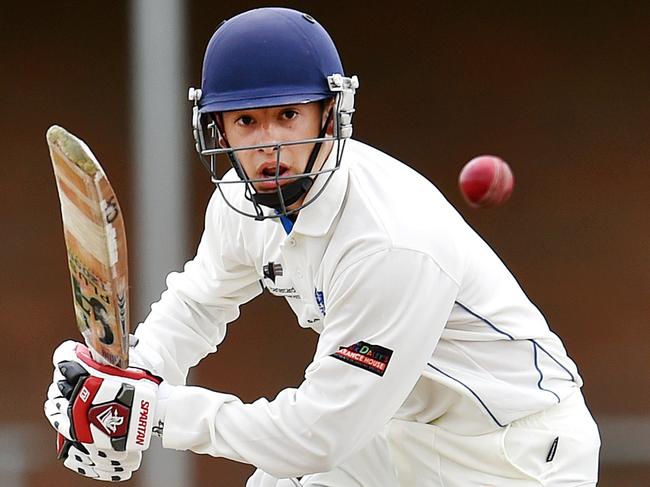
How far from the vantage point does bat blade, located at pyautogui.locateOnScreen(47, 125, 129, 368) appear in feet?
7.13

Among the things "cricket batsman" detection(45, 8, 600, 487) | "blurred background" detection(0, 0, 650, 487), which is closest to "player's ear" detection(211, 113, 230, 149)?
"cricket batsman" detection(45, 8, 600, 487)

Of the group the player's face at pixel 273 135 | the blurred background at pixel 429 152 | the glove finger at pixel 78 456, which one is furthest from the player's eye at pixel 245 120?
the blurred background at pixel 429 152

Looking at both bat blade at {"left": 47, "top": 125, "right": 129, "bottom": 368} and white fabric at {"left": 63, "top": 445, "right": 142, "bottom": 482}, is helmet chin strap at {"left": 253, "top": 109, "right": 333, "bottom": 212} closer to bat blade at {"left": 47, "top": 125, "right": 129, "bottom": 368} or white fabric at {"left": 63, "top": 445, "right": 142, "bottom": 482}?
bat blade at {"left": 47, "top": 125, "right": 129, "bottom": 368}

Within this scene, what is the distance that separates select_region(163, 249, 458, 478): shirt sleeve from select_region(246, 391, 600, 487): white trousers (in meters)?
0.21

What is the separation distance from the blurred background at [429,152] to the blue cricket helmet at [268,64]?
7.13 ft

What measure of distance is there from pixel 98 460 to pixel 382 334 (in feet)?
1.76

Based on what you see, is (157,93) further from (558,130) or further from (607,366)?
(607,366)

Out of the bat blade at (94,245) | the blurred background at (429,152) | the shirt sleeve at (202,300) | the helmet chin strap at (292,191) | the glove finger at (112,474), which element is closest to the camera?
the bat blade at (94,245)

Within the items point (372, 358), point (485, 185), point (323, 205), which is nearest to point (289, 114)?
point (323, 205)

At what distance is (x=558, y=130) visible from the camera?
15.6 feet

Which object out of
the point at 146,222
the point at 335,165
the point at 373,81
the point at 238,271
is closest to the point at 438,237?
the point at 335,165

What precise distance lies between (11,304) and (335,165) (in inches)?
104

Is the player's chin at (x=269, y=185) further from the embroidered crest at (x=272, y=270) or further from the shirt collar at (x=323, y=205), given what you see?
the embroidered crest at (x=272, y=270)

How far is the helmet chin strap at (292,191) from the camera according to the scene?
2.28m
